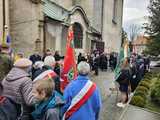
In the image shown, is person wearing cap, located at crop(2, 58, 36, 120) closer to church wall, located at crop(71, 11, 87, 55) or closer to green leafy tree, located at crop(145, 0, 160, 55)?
church wall, located at crop(71, 11, 87, 55)

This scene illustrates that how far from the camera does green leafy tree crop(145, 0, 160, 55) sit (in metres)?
30.3

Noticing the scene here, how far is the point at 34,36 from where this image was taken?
2022 centimetres

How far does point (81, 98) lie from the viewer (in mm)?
5328

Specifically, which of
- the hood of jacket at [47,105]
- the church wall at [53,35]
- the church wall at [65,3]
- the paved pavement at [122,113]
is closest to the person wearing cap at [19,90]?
the hood of jacket at [47,105]

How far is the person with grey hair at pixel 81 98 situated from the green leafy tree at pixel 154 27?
25.4m

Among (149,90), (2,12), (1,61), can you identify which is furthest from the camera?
(2,12)

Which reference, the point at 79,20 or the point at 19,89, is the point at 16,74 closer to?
the point at 19,89

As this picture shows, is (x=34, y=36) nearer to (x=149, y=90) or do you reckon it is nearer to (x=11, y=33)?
(x=11, y=33)

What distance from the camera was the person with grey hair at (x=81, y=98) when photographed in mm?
5316

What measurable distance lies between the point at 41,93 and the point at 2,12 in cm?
1581

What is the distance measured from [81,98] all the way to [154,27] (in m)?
26.7

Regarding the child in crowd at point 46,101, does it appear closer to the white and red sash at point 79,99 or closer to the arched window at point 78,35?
the white and red sash at point 79,99

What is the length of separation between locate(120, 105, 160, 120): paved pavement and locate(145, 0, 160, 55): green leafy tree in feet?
61.0

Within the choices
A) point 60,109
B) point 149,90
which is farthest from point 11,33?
point 60,109
